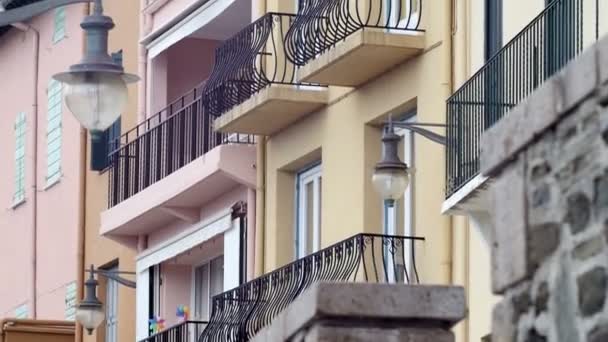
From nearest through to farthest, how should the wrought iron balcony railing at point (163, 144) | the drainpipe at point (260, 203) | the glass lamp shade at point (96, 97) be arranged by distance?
1. the glass lamp shade at point (96, 97)
2. the drainpipe at point (260, 203)
3. the wrought iron balcony railing at point (163, 144)

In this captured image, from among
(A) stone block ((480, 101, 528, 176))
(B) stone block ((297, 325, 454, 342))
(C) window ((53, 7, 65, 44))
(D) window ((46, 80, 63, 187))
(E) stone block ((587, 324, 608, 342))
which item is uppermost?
(C) window ((53, 7, 65, 44))

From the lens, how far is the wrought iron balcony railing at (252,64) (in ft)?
87.0

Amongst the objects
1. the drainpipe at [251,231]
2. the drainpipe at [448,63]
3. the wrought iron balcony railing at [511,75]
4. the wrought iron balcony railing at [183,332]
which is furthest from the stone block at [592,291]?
the wrought iron balcony railing at [183,332]

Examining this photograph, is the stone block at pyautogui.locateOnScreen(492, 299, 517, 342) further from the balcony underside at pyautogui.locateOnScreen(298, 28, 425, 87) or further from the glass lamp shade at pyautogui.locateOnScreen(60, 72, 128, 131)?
the balcony underside at pyautogui.locateOnScreen(298, 28, 425, 87)

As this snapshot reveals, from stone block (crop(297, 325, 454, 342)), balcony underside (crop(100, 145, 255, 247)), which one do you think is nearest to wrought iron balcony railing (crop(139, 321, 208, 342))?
balcony underside (crop(100, 145, 255, 247))

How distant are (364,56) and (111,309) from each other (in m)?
12.0

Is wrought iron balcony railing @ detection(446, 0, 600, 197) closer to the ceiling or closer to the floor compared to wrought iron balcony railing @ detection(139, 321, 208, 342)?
closer to the ceiling

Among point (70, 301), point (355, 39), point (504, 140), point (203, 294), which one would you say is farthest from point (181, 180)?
point (504, 140)

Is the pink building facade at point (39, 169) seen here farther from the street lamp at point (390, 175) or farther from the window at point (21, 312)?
the street lamp at point (390, 175)

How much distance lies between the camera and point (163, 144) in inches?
1194

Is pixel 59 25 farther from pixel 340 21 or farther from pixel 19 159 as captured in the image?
pixel 340 21

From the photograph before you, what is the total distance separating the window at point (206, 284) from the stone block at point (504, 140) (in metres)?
21.9

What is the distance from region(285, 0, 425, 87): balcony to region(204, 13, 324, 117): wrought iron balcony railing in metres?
1.28

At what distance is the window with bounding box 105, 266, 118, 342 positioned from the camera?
3444 centimetres
